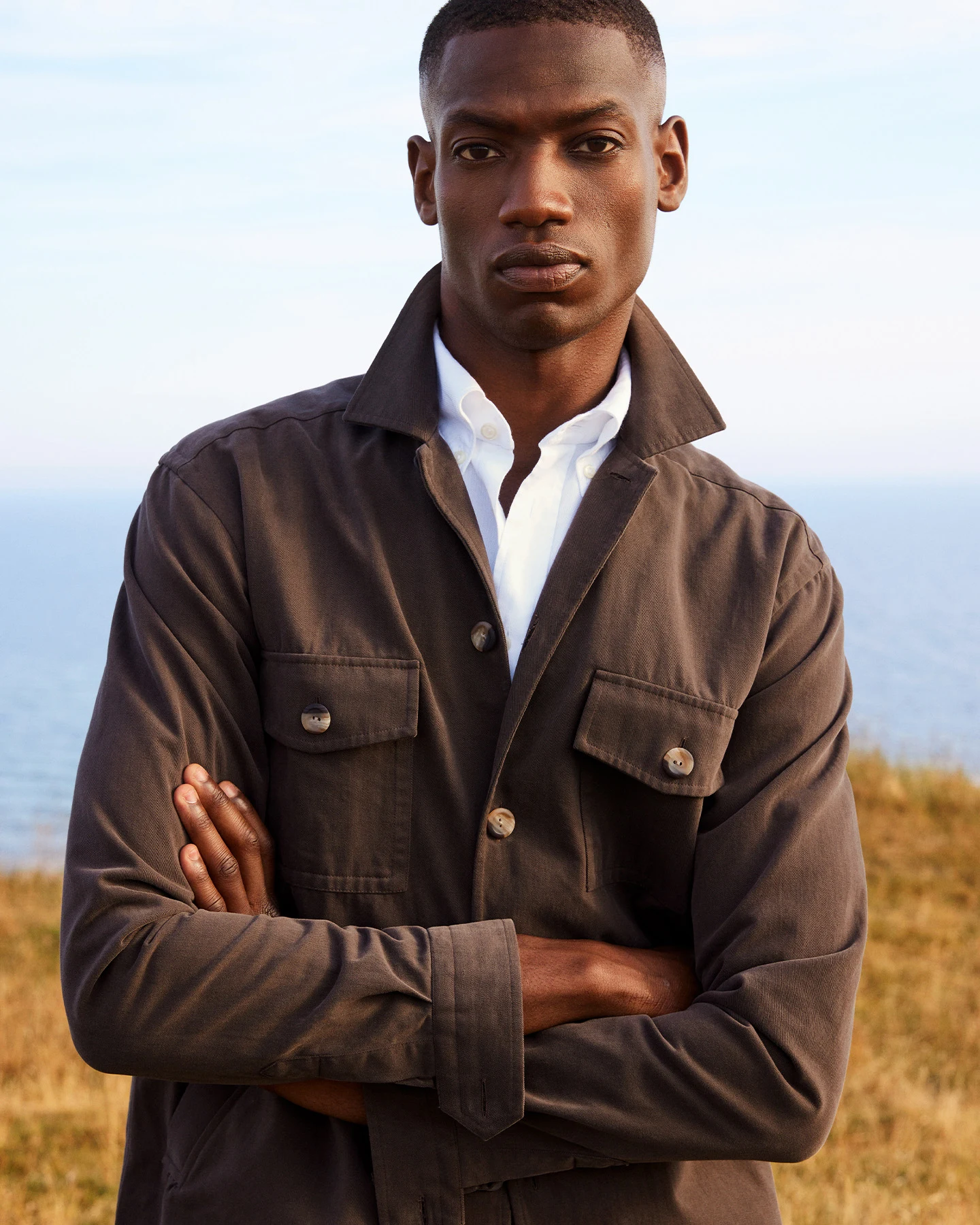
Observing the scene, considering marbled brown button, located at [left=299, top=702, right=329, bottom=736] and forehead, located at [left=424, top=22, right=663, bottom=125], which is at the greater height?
forehead, located at [left=424, top=22, right=663, bottom=125]

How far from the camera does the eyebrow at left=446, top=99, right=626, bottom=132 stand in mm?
1994

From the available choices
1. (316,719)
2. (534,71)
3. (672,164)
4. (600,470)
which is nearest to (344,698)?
(316,719)

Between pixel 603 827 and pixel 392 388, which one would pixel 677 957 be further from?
pixel 392 388

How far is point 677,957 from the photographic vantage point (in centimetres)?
207

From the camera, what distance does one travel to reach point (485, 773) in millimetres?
2021

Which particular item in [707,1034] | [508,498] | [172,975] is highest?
[508,498]

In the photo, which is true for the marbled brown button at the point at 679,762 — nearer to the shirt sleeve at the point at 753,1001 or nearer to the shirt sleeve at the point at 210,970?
the shirt sleeve at the point at 753,1001

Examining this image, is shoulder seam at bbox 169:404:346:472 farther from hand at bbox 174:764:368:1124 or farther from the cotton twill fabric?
hand at bbox 174:764:368:1124

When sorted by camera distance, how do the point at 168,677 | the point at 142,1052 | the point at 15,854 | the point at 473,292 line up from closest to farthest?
the point at 142,1052
the point at 168,677
the point at 473,292
the point at 15,854

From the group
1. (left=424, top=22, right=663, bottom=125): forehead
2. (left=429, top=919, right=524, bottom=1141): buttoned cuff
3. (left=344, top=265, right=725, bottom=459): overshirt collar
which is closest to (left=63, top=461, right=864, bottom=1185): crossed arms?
(left=429, top=919, right=524, bottom=1141): buttoned cuff

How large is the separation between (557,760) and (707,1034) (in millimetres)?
467

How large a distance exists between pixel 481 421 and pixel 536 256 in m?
0.30

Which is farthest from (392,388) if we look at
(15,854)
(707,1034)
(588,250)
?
(15,854)

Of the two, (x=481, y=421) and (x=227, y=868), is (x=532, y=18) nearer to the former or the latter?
(x=481, y=421)
